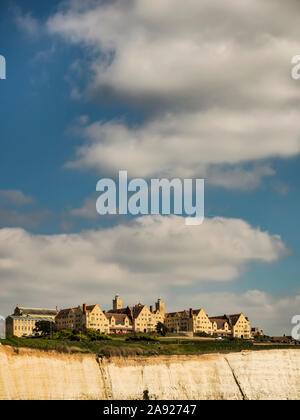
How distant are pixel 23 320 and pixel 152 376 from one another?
272 feet

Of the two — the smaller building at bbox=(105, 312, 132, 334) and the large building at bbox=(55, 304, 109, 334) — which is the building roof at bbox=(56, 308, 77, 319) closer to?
the large building at bbox=(55, 304, 109, 334)

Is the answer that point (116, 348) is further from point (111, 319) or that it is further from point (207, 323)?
point (207, 323)

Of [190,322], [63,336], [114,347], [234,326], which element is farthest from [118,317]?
[114,347]

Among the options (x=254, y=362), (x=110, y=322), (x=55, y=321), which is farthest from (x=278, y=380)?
(x=55, y=321)

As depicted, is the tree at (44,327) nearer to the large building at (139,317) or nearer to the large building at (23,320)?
the large building at (23,320)

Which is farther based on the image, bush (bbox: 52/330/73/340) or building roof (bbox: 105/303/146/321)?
building roof (bbox: 105/303/146/321)

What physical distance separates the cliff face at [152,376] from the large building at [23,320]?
73.0m

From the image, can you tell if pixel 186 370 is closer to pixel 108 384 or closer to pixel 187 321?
pixel 108 384

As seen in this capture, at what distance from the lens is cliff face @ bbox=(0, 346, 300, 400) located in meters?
66.6

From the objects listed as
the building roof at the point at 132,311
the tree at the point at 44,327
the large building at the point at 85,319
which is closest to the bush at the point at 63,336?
the tree at the point at 44,327

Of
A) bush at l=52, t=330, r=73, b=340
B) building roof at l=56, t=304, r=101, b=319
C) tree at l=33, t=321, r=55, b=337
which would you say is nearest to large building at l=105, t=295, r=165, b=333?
building roof at l=56, t=304, r=101, b=319

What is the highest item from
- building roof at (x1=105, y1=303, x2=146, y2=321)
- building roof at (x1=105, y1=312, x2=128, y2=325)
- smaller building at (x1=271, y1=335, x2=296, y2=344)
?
building roof at (x1=105, y1=303, x2=146, y2=321)

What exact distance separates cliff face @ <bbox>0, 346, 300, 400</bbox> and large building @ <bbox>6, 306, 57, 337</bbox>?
2876 inches

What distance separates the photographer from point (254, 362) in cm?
9450
